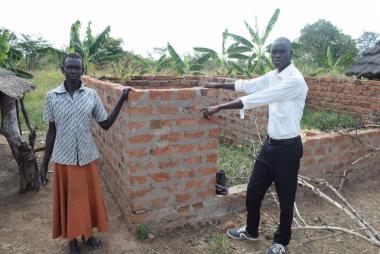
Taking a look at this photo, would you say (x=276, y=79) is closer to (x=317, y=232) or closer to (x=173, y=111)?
(x=173, y=111)

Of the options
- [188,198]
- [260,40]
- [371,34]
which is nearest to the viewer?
[188,198]

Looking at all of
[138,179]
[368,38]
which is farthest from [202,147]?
[368,38]

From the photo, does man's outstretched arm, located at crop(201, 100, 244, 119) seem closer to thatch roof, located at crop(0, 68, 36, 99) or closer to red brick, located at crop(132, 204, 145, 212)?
red brick, located at crop(132, 204, 145, 212)

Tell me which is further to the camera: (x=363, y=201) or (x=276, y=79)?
(x=363, y=201)

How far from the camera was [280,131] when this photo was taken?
2.98m

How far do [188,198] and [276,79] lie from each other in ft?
4.71

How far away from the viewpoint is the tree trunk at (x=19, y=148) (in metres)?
4.32

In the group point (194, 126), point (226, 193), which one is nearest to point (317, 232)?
point (226, 193)

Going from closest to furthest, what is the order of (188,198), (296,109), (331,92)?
(296,109) → (188,198) → (331,92)

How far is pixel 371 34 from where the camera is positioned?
34719mm

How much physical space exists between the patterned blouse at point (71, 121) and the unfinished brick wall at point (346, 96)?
214 inches

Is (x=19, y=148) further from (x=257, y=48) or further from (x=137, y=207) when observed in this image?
(x=257, y=48)

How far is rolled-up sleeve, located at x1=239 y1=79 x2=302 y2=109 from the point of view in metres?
2.80

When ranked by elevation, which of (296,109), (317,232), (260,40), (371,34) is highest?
(371,34)
